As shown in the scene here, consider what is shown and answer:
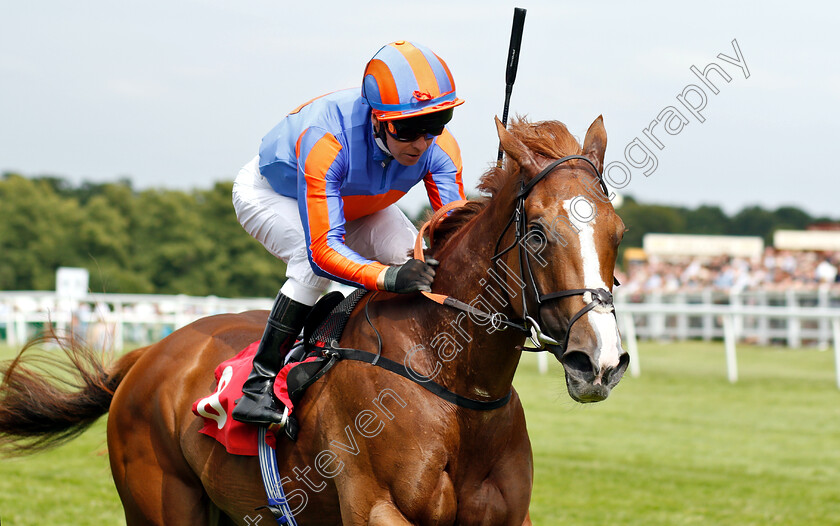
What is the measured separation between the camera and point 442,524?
2.95 metres

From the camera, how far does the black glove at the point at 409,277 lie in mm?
3145

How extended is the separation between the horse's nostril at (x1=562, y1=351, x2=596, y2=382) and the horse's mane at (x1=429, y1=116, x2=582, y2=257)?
0.68 metres

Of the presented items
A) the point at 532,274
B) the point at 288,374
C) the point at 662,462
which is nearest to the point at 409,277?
the point at 532,274

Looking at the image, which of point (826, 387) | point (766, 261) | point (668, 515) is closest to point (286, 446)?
point (668, 515)

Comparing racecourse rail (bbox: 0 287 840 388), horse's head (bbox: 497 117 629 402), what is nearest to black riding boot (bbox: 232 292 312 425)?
horse's head (bbox: 497 117 629 402)

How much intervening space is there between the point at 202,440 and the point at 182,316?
15.1m

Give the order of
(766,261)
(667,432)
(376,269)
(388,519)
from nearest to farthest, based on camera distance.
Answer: (388,519), (376,269), (667,432), (766,261)

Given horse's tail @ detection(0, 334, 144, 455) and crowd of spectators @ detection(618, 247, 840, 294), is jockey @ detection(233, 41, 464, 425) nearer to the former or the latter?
horse's tail @ detection(0, 334, 144, 455)

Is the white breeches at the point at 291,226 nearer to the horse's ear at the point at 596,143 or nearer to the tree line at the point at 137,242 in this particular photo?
the horse's ear at the point at 596,143

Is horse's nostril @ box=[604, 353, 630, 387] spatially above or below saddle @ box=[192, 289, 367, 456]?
above

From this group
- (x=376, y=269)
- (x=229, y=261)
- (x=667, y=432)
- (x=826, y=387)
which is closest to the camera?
(x=376, y=269)

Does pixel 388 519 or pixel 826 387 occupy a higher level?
pixel 388 519

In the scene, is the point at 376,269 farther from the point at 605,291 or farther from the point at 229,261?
the point at 229,261

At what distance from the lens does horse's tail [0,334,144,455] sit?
16.1 feet
